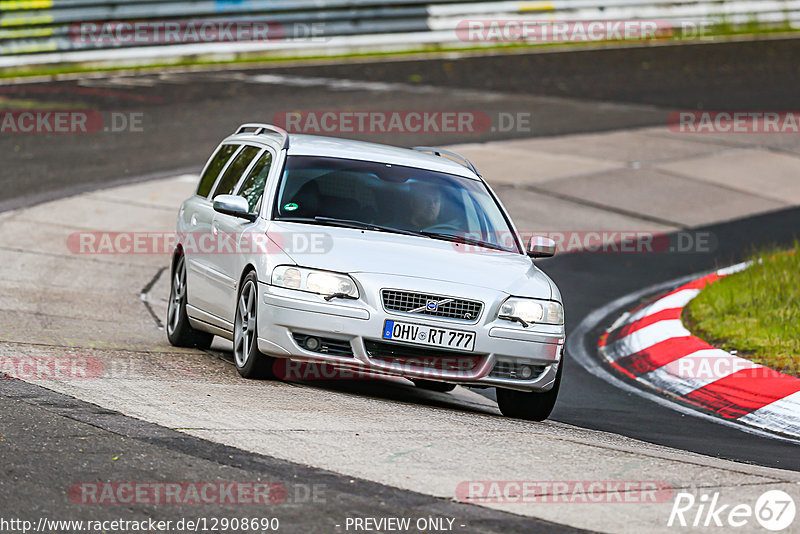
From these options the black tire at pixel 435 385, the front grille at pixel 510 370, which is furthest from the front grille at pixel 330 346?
the black tire at pixel 435 385

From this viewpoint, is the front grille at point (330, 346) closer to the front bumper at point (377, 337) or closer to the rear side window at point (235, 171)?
the front bumper at point (377, 337)

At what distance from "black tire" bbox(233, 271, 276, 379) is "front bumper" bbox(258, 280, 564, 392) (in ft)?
0.50

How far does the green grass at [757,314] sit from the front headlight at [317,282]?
11.7ft

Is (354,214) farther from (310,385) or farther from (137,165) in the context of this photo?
(137,165)

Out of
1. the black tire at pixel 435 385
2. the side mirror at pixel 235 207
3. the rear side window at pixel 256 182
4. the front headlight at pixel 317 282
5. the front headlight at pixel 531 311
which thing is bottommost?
the black tire at pixel 435 385

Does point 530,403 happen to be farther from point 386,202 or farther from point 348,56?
point 348,56

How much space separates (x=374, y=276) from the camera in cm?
796

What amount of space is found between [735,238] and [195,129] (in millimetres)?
8351

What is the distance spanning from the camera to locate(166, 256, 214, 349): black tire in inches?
392

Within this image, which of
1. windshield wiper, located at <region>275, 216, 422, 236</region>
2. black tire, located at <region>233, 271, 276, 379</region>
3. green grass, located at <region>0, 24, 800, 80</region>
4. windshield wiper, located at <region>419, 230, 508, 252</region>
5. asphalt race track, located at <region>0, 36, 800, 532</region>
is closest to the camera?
asphalt race track, located at <region>0, 36, 800, 532</region>

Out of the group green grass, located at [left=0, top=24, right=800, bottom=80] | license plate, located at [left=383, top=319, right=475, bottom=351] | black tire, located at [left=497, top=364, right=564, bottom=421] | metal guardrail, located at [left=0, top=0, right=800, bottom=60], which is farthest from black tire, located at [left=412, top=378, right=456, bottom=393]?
metal guardrail, located at [left=0, top=0, right=800, bottom=60]

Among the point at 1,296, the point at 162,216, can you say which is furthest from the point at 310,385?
the point at 162,216

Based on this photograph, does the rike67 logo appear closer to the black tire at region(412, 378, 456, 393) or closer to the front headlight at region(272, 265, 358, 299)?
the front headlight at region(272, 265, 358, 299)

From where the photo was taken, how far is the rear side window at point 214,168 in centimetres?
1027
